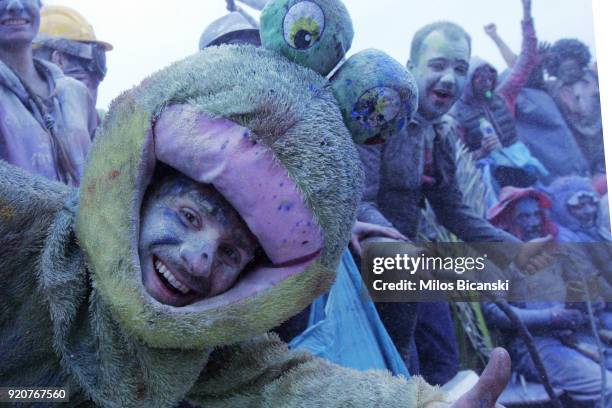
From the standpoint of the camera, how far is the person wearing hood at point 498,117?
1078 millimetres

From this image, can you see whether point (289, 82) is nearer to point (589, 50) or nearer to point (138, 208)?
point (138, 208)

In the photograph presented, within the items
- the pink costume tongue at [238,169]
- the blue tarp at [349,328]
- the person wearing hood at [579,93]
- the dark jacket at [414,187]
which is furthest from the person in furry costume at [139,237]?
the person wearing hood at [579,93]

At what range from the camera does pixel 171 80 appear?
0.74 metres

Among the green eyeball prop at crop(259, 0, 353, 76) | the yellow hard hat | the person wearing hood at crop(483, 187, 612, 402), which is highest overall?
the yellow hard hat

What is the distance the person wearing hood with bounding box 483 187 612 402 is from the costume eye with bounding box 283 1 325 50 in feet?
1.60

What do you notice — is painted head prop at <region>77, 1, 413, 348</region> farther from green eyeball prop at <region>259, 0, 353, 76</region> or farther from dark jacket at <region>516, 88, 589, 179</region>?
dark jacket at <region>516, 88, 589, 179</region>

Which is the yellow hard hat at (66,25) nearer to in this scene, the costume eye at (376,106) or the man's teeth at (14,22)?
the man's teeth at (14,22)

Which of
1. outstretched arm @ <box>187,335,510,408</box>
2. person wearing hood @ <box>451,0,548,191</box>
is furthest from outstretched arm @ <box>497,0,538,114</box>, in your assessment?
outstretched arm @ <box>187,335,510,408</box>

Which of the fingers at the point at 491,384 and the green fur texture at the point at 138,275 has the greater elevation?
the green fur texture at the point at 138,275

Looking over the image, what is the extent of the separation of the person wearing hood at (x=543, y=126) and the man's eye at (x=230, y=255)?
59 centimetres

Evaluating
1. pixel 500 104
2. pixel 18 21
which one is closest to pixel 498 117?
pixel 500 104

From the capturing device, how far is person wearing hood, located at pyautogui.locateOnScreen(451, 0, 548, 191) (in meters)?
1.08

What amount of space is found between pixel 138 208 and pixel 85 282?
0.43 ft

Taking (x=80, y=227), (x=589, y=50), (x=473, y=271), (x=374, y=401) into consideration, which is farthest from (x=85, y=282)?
(x=589, y=50)
